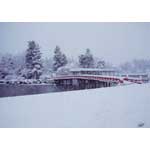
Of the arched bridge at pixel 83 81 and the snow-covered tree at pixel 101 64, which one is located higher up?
the snow-covered tree at pixel 101 64

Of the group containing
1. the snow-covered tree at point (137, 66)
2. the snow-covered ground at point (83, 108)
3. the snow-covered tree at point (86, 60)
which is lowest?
the snow-covered ground at point (83, 108)

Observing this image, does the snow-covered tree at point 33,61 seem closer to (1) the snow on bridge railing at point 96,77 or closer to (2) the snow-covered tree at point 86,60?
(1) the snow on bridge railing at point 96,77

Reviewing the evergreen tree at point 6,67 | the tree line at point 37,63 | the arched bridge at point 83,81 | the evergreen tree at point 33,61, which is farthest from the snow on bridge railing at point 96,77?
the evergreen tree at point 6,67

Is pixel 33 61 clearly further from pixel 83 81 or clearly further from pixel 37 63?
pixel 83 81

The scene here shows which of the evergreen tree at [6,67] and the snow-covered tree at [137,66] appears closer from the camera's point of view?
the evergreen tree at [6,67]

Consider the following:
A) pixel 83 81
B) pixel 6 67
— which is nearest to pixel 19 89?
pixel 6 67

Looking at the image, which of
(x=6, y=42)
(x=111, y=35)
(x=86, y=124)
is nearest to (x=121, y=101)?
(x=86, y=124)
